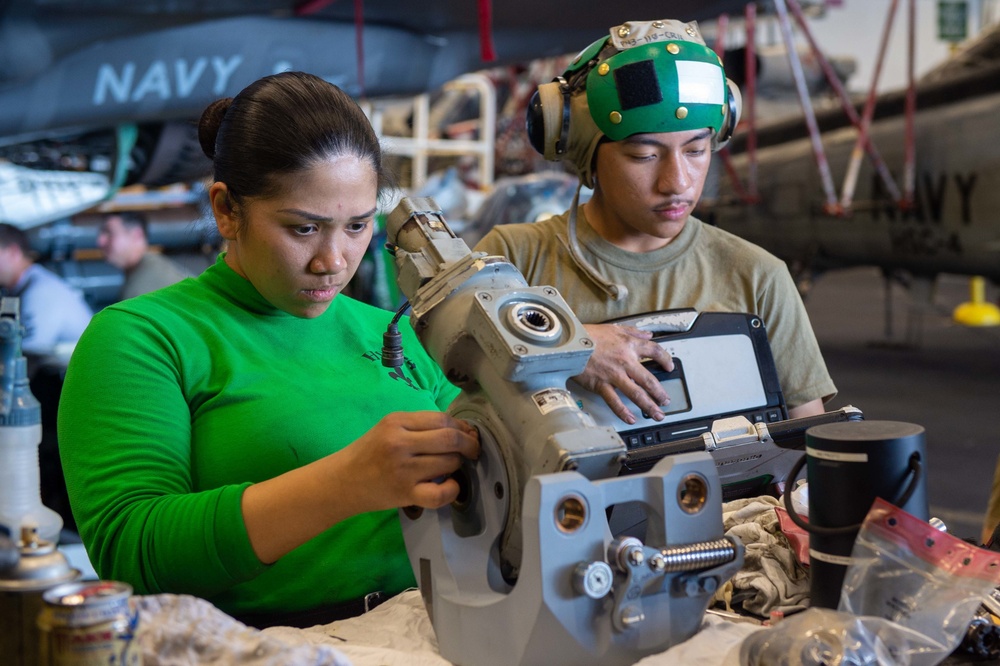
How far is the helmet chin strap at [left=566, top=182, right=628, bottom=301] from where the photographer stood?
1609 millimetres

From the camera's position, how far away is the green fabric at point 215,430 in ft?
3.51

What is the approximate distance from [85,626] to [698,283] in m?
1.17

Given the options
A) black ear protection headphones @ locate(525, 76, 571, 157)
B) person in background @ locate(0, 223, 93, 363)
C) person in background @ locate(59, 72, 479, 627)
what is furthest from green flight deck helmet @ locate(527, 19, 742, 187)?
person in background @ locate(0, 223, 93, 363)

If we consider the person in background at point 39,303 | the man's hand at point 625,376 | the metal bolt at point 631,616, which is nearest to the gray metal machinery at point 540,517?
the metal bolt at point 631,616

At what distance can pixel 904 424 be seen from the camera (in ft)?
3.25

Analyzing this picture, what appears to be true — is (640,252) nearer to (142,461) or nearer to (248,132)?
(248,132)

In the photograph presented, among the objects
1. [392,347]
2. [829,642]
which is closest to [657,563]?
[829,642]

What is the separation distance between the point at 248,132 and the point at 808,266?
5930 mm

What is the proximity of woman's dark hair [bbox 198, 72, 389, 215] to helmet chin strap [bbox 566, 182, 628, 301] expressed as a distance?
459 mm

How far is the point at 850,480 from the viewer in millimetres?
952

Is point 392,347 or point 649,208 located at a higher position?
point 649,208

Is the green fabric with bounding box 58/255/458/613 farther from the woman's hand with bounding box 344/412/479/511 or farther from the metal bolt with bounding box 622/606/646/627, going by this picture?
the metal bolt with bounding box 622/606/646/627

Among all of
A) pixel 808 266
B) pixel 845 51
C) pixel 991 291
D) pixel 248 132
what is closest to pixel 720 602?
pixel 248 132

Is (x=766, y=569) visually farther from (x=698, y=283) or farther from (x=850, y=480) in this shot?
(x=698, y=283)
